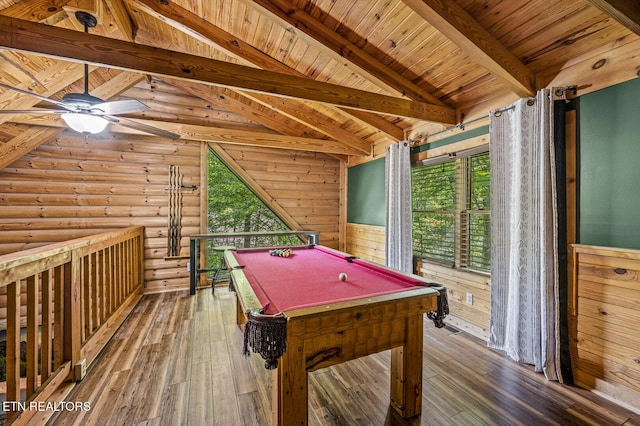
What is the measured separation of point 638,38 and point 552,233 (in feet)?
4.42

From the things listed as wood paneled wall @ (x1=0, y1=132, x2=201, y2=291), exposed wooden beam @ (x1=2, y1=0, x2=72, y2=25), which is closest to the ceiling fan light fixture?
exposed wooden beam @ (x1=2, y1=0, x2=72, y2=25)

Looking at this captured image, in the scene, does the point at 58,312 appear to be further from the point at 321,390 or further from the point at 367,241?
the point at 367,241

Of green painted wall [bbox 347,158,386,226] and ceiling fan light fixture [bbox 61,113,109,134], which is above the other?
ceiling fan light fixture [bbox 61,113,109,134]

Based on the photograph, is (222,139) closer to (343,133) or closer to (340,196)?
(343,133)

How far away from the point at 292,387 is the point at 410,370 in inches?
30.5

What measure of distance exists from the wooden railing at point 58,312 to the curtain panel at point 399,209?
10.8 feet

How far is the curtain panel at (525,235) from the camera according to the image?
2.07 metres

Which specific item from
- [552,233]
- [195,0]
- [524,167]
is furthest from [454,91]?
[195,0]

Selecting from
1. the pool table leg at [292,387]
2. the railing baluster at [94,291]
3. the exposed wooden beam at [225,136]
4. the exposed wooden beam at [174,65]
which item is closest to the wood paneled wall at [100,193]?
the exposed wooden beam at [225,136]

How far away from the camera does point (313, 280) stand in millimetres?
1979

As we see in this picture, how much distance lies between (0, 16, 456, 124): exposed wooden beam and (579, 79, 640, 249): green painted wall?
4.43 ft

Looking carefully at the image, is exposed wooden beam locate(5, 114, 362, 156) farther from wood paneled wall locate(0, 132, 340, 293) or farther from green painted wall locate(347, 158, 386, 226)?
green painted wall locate(347, 158, 386, 226)

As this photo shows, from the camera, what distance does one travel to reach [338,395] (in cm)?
188

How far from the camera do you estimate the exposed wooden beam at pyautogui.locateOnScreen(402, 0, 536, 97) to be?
1.77 m
